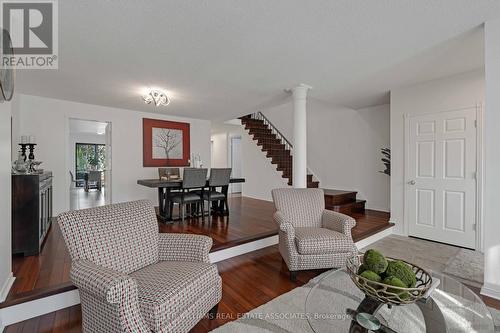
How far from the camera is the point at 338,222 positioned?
104 inches

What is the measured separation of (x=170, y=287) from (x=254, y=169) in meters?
5.61

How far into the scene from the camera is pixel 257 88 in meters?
3.74

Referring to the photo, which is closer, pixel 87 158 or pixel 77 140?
pixel 77 140

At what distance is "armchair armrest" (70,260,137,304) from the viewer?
117cm

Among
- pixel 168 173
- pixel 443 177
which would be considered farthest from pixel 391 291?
pixel 168 173

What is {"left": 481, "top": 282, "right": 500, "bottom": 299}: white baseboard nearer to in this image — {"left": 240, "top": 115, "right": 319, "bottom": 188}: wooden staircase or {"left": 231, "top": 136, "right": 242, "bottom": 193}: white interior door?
{"left": 240, "top": 115, "right": 319, "bottom": 188}: wooden staircase

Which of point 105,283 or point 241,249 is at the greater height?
point 105,283

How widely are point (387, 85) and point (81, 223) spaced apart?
13.6ft

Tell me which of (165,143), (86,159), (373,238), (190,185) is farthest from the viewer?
(86,159)

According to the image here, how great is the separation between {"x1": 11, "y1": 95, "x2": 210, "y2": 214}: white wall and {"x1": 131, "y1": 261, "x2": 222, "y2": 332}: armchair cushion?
3.87m

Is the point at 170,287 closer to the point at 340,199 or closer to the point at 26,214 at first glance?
the point at 26,214

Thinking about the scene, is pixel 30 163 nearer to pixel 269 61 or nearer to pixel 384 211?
pixel 269 61

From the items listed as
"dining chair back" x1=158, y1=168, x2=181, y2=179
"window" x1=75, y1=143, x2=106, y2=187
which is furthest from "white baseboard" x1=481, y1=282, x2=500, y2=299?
"window" x1=75, y1=143, x2=106, y2=187

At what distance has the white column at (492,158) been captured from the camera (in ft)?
6.66
